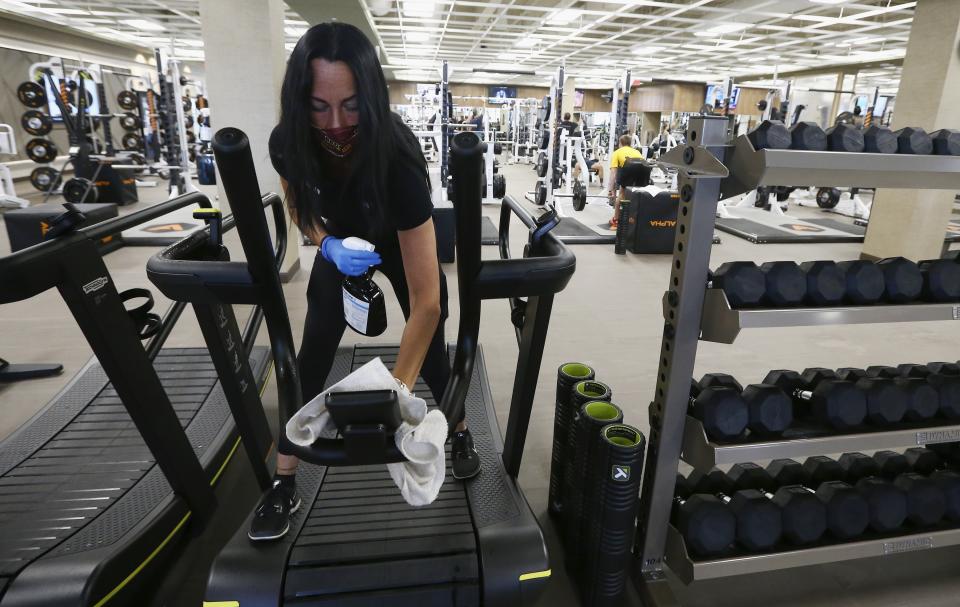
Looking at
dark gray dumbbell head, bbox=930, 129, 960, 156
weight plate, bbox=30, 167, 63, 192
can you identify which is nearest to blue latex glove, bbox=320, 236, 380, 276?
dark gray dumbbell head, bbox=930, 129, 960, 156

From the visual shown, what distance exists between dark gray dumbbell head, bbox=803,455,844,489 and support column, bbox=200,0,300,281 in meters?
3.67

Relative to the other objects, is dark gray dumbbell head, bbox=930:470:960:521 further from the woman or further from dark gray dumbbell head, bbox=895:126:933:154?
the woman

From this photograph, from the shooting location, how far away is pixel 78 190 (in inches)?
265

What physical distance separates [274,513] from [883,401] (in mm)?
1841

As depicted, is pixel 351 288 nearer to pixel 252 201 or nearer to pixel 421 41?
pixel 252 201

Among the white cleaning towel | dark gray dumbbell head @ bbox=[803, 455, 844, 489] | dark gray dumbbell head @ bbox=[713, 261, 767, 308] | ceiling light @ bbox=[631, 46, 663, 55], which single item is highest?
ceiling light @ bbox=[631, 46, 663, 55]

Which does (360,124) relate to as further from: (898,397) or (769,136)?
(898,397)

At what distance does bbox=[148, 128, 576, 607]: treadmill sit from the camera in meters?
0.96

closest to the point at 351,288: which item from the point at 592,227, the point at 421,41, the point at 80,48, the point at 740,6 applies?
the point at 592,227

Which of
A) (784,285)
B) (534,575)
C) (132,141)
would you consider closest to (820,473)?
(784,285)

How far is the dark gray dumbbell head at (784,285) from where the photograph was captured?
141 centimetres

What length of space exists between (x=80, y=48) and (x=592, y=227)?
13035mm

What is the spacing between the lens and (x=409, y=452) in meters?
0.93

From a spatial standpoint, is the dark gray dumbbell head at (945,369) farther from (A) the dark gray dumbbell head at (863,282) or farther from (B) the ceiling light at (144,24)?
(B) the ceiling light at (144,24)
